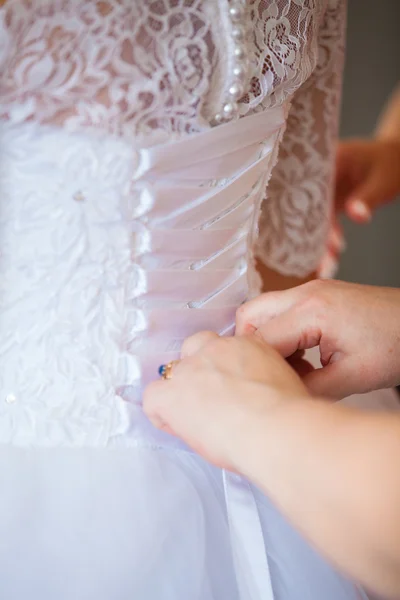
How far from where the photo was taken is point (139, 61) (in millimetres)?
604

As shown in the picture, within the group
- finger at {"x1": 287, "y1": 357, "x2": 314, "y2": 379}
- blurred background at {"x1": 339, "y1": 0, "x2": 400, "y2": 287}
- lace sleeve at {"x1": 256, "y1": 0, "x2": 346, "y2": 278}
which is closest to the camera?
finger at {"x1": 287, "y1": 357, "x2": 314, "y2": 379}

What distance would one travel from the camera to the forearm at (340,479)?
1.32ft

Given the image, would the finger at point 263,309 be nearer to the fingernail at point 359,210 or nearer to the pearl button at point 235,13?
the pearl button at point 235,13

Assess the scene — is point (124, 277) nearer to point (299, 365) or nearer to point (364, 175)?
point (299, 365)

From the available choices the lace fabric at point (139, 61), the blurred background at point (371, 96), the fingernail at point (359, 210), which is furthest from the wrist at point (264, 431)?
the blurred background at point (371, 96)

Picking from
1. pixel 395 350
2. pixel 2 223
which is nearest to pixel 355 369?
pixel 395 350

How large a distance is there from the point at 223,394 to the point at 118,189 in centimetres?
25

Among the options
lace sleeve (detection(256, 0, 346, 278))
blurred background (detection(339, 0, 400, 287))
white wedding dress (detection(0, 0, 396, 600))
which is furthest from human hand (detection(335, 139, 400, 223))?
blurred background (detection(339, 0, 400, 287))

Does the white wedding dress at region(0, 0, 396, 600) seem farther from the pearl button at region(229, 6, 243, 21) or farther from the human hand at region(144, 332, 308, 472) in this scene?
the human hand at region(144, 332, 308, 472)

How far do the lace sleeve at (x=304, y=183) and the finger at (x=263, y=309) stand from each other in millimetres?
317

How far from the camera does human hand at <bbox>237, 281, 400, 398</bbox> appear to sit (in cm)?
60

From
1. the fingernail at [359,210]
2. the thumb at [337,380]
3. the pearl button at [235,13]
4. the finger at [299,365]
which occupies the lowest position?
the fingernail at [359,210]

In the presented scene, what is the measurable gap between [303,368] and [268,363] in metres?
0.13

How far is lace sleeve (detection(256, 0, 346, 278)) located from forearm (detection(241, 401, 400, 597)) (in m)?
0.52
